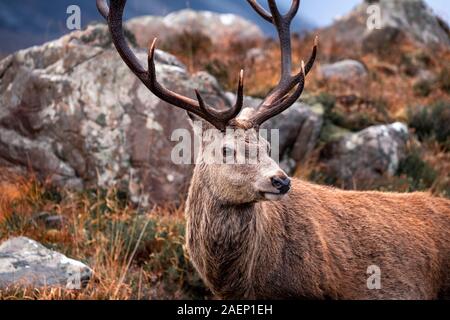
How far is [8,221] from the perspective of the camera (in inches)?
253

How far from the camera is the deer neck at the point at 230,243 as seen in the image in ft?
14.8

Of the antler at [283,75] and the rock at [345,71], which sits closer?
the antler at [283,75]

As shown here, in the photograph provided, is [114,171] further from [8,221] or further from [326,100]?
[326,100]

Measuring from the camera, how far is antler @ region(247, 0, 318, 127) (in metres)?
4.59

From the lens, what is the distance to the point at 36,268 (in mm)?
5312

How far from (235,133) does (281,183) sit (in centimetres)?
59

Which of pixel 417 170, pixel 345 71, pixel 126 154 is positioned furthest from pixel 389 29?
pixel 126 154

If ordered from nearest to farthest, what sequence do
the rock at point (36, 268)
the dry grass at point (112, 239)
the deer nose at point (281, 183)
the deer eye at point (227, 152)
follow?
the deer nose at point (281, 183) → the deer eye at point (227, 152) → the rock at point (36, 268) → the dry grass at point (112, 239)

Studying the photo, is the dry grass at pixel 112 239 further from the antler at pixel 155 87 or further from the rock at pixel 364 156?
the rock at pixel 364 156

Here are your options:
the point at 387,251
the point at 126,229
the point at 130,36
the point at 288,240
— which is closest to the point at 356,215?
the point at 387,251

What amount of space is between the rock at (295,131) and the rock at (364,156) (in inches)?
13.7

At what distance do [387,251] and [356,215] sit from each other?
1.29 feet

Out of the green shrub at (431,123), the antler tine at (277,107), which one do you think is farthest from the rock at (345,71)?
the antler tine at (277,107)

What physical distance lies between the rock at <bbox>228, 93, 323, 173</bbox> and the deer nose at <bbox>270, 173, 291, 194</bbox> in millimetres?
4444
